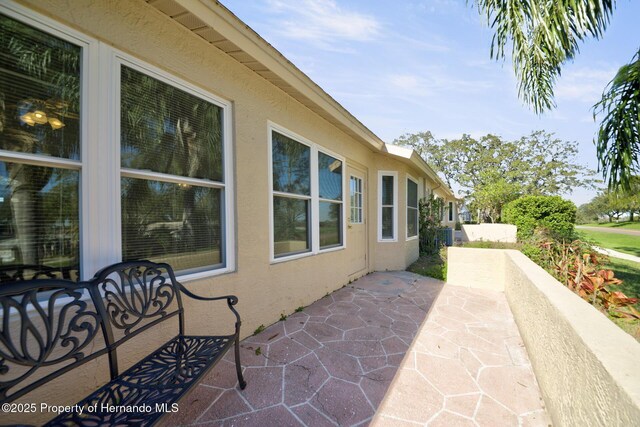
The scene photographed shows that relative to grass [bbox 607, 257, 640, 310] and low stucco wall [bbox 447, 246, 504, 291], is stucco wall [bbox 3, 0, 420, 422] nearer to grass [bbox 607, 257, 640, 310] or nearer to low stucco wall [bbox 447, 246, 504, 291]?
low stucco wall [bbox 447, 246, 504, 291]

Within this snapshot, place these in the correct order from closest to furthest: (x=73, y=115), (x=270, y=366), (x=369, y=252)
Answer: (x=73, y=115)
(x=270, y=366)
(x=369, y=252)

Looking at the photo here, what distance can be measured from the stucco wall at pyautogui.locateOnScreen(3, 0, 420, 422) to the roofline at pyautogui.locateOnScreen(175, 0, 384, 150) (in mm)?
294

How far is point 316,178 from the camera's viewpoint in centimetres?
465

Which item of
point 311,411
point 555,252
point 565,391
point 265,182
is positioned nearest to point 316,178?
point 265,182

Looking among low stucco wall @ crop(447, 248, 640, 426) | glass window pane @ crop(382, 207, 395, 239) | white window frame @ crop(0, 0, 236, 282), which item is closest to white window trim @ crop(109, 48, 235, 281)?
white window frame @ crop(0, 0, 236, 282)

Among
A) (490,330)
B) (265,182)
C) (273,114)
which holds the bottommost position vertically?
(490,330)

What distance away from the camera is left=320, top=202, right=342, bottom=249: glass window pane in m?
4.94

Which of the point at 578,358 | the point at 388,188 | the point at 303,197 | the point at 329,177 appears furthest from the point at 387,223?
the point at 578,358

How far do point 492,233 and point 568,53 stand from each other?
25.0 feet

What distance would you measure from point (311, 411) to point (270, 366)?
0.70 meters

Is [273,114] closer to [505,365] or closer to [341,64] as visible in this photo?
[505,365]

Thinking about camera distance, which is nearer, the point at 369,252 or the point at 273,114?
the point at 273,114

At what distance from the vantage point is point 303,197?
171 inches

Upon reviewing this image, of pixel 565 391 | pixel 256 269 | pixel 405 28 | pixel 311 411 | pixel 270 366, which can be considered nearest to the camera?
pixel 565 391
